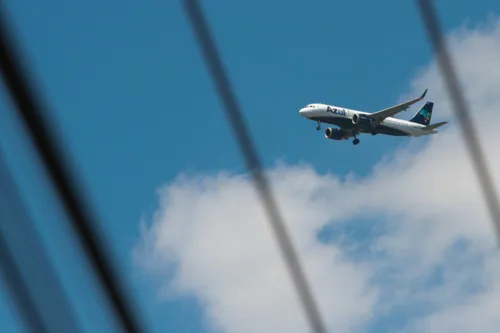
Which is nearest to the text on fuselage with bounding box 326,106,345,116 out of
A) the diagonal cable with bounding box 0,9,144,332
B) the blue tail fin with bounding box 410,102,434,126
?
the blue tail fin with bounding box 410,102,434,126

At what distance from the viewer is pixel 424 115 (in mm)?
90438

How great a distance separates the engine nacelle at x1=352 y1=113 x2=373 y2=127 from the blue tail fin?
56.1 ft

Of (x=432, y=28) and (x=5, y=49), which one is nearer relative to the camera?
(x=5, y=49)

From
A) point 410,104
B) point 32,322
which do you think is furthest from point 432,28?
point 410,104

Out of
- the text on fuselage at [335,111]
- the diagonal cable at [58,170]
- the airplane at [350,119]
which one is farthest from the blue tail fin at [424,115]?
the diagonal cable at [58,170]

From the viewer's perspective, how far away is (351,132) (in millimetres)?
73812

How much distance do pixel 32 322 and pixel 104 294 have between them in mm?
263

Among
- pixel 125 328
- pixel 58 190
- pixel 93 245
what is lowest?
pixel 125 328

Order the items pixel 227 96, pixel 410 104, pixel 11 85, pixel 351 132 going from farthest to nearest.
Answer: pixel 351 132 < pixel 410 104 < pixel 227 96 < pixel 11 85

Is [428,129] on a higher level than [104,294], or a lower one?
higher

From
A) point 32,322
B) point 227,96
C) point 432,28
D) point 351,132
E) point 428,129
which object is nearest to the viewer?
point 32,322

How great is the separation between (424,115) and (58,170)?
90.2m

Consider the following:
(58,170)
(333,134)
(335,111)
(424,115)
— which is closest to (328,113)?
(335,111)

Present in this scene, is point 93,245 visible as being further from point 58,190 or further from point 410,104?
point 410,104
